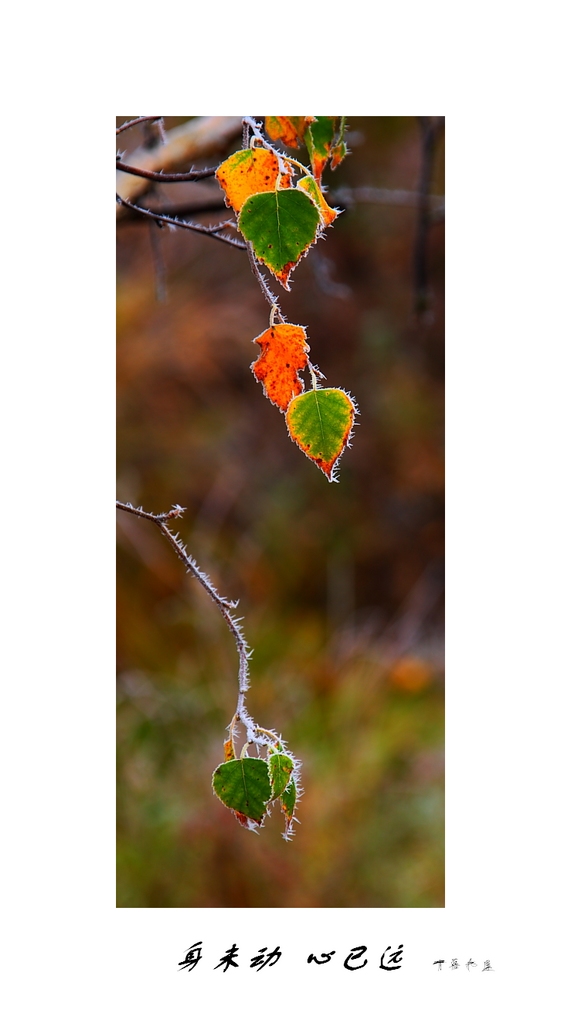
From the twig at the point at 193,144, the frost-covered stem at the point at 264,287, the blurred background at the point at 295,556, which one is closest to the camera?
the frost-covered stem at the point at 264,287

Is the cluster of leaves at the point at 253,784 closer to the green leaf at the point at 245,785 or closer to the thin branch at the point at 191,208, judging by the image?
the green leaf at the point at 245,785

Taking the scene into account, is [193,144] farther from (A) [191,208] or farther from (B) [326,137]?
(B) [326,137]

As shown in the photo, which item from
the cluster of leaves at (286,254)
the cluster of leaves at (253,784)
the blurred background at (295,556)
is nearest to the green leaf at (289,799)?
the cluster of leaves at (253,784)

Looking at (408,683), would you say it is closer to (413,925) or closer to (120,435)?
(120,435)

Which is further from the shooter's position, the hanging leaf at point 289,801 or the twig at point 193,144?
the twig at point 193,144

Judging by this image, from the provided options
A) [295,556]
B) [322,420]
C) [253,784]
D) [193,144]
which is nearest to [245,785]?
[253,784]

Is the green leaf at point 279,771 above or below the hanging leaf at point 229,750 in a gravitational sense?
below

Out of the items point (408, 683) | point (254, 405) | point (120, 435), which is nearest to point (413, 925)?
point (408, 683)
